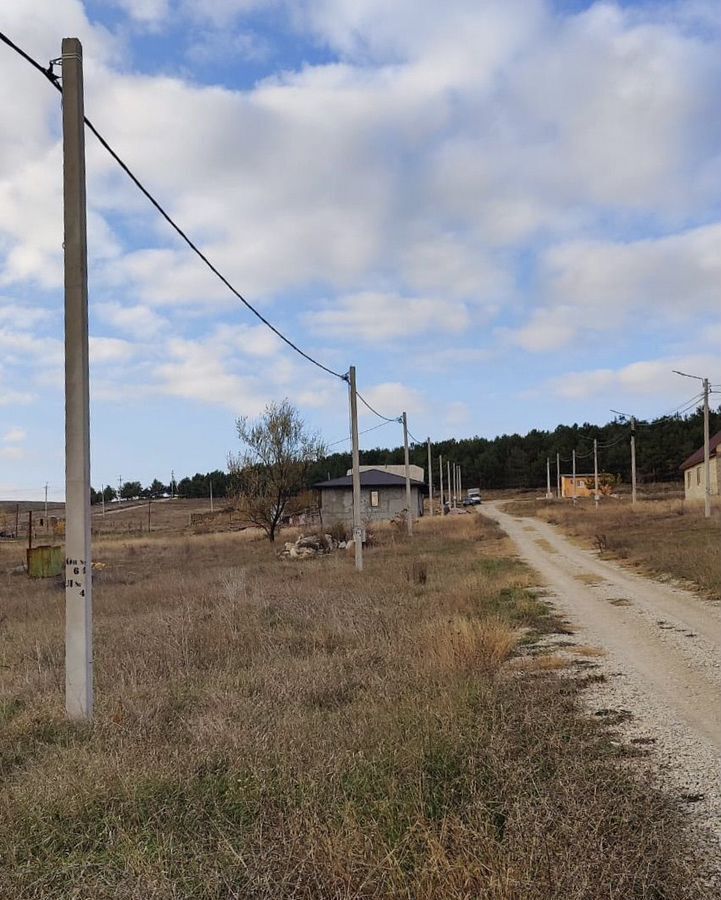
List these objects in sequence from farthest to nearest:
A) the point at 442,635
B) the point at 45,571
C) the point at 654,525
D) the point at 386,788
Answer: the point at 654,525 → the point at 45,571 → the point at 442,635 → the point at 386,788

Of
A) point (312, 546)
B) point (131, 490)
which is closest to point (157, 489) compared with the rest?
point (131, 490)

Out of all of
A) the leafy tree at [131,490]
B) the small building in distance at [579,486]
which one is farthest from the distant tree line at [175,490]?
the small building in distance at [579,486]

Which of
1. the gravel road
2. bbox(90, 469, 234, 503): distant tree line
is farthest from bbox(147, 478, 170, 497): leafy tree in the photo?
the gravel road

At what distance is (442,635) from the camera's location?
844 centimetres

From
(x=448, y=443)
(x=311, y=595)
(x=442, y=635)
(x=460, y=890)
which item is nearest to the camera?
(x=460, y=890)

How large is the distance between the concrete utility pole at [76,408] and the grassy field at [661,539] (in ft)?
36.8

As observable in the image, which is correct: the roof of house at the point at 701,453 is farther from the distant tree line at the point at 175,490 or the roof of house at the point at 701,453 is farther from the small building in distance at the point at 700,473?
the distant tree line at the point at 175,490

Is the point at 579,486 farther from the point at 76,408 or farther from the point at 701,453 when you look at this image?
the point at 76,408

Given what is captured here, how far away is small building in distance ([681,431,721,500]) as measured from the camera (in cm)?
5506

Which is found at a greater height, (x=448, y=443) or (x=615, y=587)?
(x=448, y=443)

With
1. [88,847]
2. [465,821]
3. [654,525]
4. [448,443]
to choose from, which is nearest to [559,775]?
[465,821]

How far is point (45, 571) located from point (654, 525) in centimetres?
2540

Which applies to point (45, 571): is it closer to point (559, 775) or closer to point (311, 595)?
point (311, 595)

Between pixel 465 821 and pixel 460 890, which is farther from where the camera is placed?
pixel 465 821
